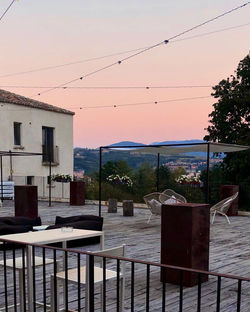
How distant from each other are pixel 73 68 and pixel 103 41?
6.40ft

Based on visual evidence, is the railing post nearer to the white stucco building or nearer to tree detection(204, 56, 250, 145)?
the white stucco building

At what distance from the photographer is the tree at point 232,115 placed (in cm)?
2303

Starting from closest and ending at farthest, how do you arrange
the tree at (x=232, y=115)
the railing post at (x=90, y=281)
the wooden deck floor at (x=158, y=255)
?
the railing post at (x=90, y=281) < the wooden deck floor at (x=158, y=255) < the tree at (x=232, y=115)

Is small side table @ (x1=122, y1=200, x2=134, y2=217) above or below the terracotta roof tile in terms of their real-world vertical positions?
below

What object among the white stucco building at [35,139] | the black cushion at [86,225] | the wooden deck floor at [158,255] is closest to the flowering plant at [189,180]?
the wooden deck floor at [158,255]

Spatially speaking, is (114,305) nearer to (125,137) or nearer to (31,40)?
(31,40)

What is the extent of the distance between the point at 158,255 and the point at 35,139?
18.2m

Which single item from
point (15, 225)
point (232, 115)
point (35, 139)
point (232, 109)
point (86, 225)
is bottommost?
point (15, 225)

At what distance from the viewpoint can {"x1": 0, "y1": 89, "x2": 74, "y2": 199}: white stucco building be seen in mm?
21609

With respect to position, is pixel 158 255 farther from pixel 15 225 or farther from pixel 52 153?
pixel 52 153

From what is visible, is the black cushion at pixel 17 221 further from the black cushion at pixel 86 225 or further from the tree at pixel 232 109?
the tree at pixel 232 109

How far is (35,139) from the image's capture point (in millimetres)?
23578

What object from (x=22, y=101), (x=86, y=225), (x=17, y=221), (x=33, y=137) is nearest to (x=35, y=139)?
(x=33, y=137)

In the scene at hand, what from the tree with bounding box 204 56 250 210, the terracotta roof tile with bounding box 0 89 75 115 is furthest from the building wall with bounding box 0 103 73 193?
the tree with bounding box 204 56 250 210
